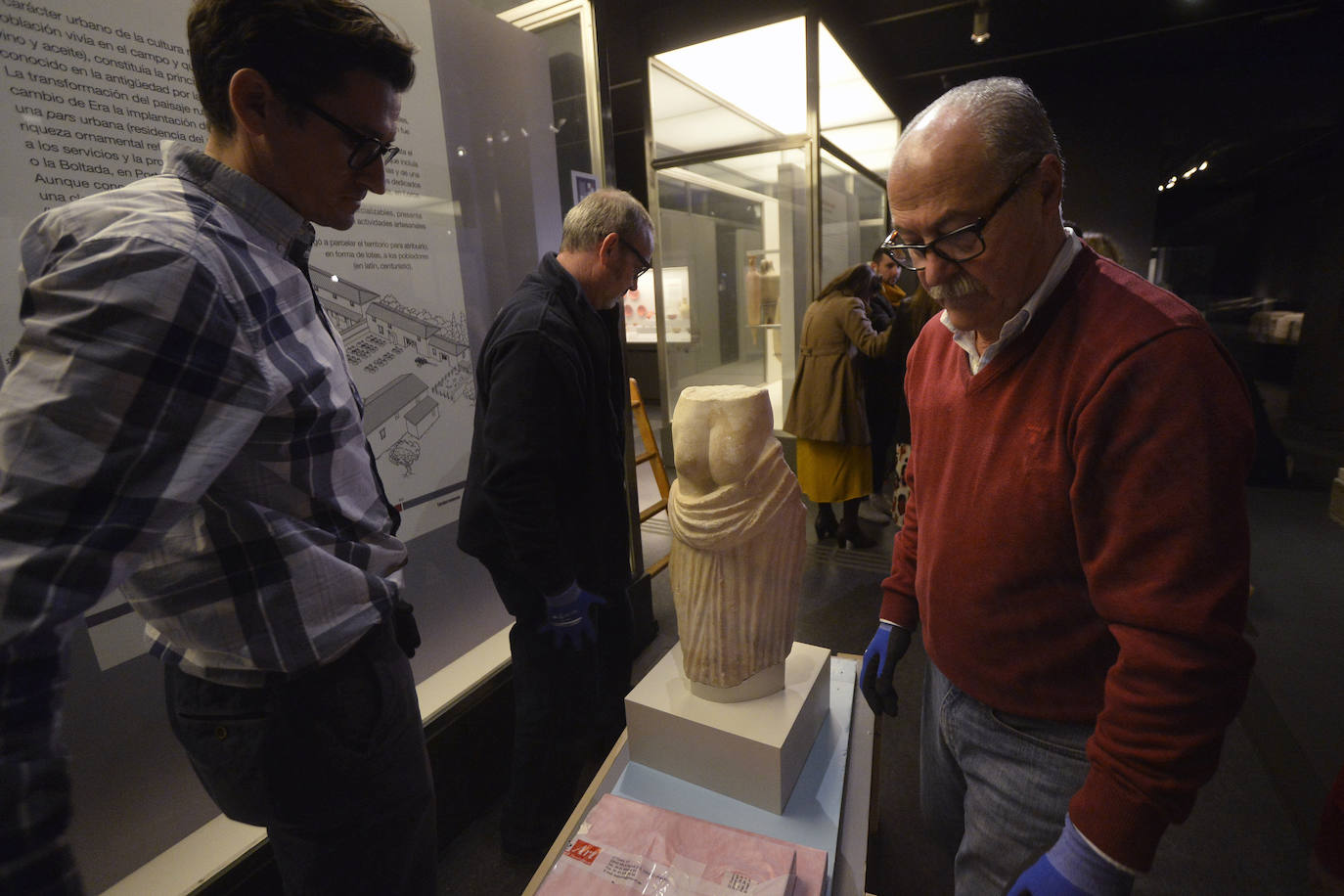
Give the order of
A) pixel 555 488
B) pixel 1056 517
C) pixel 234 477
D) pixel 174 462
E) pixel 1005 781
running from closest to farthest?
pixel 174 462 → pixel 234 477 → pixel 1056 517 → pixel 1005 781 → pixel 555 488

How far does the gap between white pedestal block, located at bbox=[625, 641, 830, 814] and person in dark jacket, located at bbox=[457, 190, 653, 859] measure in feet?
1.22

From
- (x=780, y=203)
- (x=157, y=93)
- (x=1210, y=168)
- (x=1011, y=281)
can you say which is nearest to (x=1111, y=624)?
(x=1011, y=281)

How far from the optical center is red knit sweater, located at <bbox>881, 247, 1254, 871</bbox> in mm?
908

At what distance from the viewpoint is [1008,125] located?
3.39 feet

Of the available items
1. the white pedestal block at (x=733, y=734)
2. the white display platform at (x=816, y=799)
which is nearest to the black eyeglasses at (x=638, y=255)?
the white pedestal block at (x=733, y=734)

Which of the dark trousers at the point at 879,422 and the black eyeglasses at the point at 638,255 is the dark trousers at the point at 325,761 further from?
the dark trousers at the point at 879,422

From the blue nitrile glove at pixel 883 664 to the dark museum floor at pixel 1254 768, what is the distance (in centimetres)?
32

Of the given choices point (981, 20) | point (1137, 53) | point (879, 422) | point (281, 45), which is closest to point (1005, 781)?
point (281, 45)

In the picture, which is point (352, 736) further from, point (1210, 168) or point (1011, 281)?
point (1210, 168)

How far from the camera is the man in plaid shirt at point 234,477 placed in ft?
2.26

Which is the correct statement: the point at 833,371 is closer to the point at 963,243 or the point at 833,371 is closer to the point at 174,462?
the point at 963,243

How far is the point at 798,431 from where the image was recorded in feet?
13.5

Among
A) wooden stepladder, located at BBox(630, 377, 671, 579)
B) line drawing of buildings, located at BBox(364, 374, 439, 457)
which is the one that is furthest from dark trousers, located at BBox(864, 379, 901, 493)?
line drawing of buildings, located at BBox(364, 374, 439, 457)

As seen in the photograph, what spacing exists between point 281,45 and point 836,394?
335 centimetres
